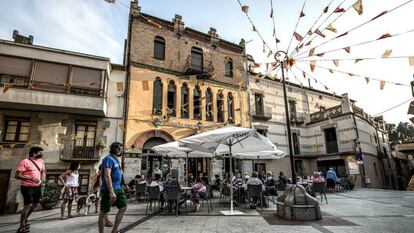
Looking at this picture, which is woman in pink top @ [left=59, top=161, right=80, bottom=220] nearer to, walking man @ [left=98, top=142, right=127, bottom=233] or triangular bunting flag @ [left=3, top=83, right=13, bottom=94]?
walking man @ [left=98, top=142, right=127, bottom=233]

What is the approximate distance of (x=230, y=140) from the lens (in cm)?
762

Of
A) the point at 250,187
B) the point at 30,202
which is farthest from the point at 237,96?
the point at 30,202

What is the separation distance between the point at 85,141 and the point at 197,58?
32.2ft

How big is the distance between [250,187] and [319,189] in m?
3.63

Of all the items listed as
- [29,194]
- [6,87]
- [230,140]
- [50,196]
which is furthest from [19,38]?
[230,140]

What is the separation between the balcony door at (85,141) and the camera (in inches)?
472

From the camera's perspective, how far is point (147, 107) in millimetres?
14117

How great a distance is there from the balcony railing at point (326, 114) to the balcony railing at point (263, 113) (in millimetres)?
5220

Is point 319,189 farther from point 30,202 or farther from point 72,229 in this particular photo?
point 30,202

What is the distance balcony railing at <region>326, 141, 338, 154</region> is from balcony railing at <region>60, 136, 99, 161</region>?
18929 mm

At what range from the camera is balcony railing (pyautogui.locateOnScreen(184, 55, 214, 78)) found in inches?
628

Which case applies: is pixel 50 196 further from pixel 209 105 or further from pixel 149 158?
pixel 209 105

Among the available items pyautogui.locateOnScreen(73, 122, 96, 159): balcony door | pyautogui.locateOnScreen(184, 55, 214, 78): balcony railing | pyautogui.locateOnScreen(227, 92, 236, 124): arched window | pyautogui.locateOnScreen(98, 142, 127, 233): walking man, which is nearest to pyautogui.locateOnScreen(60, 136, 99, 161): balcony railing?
pyautogui.locateOnScreen(73, 122, 96, 159): balcony door

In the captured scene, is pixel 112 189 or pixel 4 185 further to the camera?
pixel 4 185
